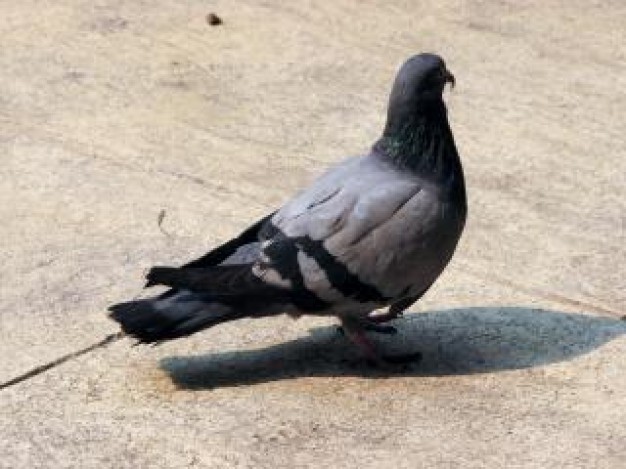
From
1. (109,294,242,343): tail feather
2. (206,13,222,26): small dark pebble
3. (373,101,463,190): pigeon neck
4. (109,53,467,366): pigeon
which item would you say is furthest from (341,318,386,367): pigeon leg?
(206,13,222,26): small dark pebble

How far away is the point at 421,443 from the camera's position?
15.3ft

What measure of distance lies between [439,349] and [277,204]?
4.72ft

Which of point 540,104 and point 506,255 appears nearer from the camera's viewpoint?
point 506,255

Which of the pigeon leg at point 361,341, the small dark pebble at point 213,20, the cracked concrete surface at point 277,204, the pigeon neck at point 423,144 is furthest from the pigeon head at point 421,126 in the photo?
the small dark pebble at point 213,20

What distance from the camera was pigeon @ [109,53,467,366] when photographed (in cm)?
489

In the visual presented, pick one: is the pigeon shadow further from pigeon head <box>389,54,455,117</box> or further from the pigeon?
pigeon head <box>389,54,455,117</box>

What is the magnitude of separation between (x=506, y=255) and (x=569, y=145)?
133cm

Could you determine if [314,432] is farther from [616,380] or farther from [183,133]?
[183,133]

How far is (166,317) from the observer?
491cm

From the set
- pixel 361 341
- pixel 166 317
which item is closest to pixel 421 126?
pixel 361 341

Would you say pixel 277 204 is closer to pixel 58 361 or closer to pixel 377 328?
pixel 377 328

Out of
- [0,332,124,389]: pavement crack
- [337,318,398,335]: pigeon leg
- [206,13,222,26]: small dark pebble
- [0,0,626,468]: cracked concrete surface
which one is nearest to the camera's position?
[0,0,626,468]: cracked concrete surface

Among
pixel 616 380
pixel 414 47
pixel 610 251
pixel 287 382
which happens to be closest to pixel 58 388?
pixel 287 382

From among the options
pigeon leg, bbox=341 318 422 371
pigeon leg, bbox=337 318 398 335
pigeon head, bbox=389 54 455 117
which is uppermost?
pigeon head, bbox=389 54 455 117
